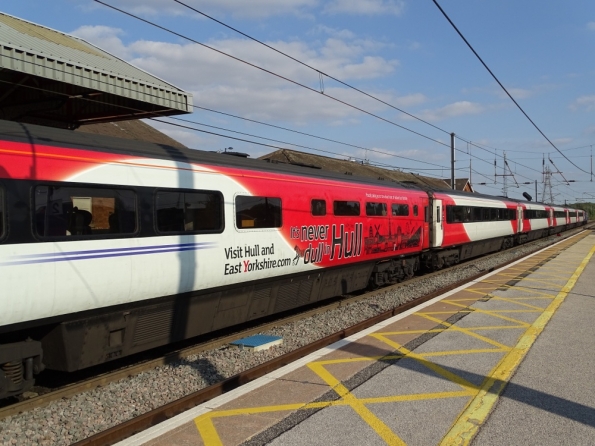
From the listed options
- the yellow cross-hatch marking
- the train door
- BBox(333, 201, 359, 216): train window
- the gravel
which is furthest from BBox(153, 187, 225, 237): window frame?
the train door

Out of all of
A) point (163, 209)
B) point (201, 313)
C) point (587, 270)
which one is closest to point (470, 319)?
point (201, 313)

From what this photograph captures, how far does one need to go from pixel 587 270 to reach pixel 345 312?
31.8 ft

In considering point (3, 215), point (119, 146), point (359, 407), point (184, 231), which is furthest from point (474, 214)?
point (3, 215)

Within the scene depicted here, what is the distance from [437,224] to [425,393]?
12015 millimetres

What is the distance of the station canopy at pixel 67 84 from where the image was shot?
8539mm

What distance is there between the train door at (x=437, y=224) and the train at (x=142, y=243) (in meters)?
5.65

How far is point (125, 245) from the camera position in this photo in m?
6.35

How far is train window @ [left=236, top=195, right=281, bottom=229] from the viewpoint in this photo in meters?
8.22

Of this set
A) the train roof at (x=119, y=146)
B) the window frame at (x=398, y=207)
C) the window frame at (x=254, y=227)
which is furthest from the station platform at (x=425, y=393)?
the window frame at (x=398, y=207)

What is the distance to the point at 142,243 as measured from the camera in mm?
6562

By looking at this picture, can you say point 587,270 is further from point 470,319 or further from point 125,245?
point 125,245

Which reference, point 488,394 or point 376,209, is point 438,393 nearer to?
point 488,394

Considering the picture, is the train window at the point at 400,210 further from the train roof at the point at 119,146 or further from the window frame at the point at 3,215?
the window frame at the point at 3,215

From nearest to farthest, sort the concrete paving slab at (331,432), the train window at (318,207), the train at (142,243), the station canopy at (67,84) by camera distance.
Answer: the concrete paving slab at (331,432) < the train at (142,243) < the station canopy at (67,84) < the train window at (318,207)
